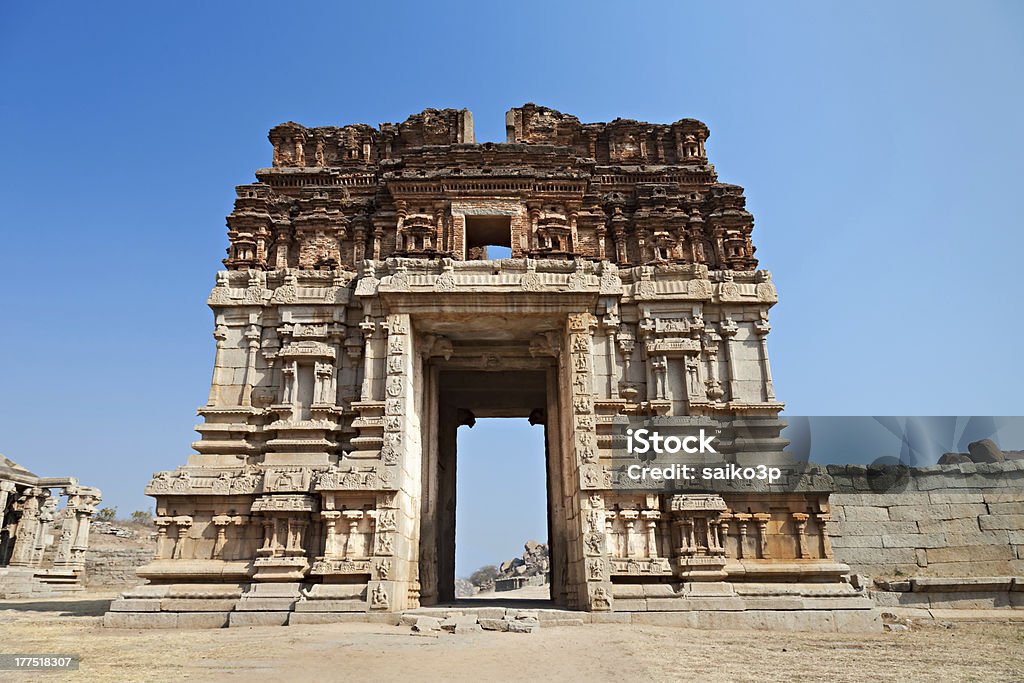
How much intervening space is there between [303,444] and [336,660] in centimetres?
623

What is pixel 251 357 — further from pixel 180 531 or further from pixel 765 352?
pixel 765 352

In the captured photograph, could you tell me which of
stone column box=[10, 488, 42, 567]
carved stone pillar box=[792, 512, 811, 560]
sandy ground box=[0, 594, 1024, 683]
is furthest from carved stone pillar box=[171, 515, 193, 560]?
stone column box=[10, 488, 42, 567]

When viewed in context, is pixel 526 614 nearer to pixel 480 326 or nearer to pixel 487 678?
pixel 487 678

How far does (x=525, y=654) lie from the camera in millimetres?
7910

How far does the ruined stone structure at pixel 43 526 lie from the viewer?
28.3m

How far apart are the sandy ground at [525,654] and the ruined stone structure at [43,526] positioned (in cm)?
2132

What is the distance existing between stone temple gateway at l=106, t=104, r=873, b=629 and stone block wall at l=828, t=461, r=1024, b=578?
5.05m

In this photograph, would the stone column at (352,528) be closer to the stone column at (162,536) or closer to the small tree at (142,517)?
the stone column at (162,536)

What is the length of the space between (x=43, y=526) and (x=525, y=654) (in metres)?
32.3

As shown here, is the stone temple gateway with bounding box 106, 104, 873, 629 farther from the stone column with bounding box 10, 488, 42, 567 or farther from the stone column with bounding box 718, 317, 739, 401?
the stone column with bounding box 10, 488, 42, 567

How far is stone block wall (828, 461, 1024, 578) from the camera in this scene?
51.4ft

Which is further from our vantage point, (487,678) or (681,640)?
(681,640)

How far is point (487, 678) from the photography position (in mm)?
6512

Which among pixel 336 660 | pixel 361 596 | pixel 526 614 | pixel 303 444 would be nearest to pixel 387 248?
pixel 303 444
